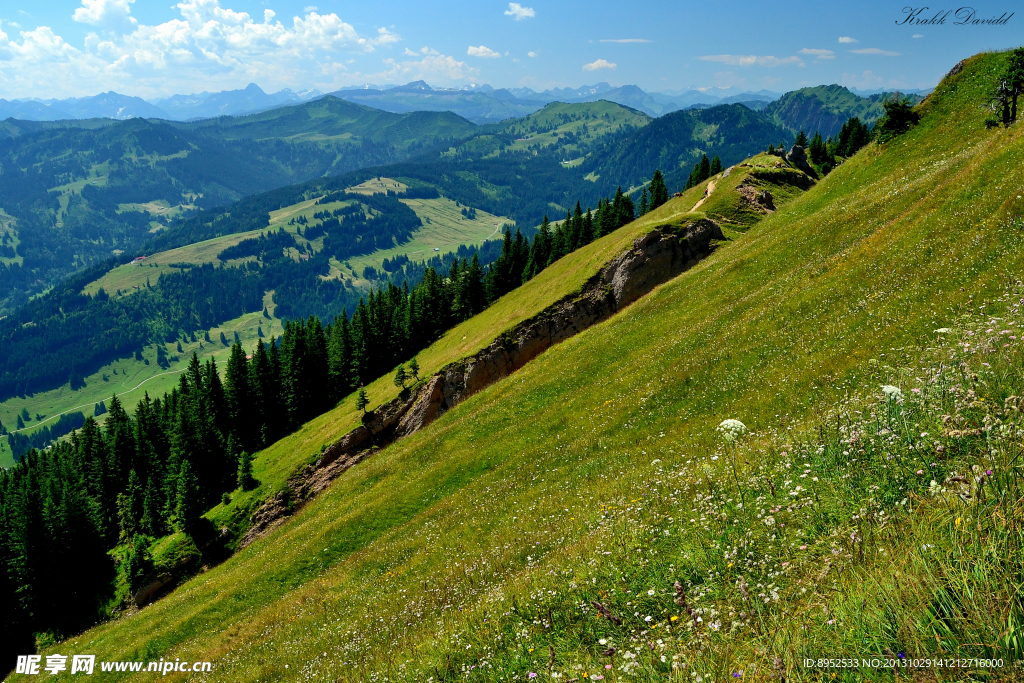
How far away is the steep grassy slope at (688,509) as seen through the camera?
6.43 meters

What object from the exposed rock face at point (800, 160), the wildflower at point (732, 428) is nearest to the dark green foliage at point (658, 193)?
the exposed rock face at point (800, 160)

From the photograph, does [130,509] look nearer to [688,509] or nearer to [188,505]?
[188,505]

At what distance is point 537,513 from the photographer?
2003 centimetres

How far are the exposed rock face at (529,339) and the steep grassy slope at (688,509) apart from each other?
426 inches

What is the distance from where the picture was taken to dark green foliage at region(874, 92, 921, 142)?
185 ft

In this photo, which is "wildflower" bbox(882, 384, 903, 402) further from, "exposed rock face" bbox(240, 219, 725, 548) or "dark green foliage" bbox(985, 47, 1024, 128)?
"dark green foliage" bbox(985, 47, 1024, 128)

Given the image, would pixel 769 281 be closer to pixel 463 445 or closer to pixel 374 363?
pixel 463 445

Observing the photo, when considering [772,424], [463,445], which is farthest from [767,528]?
[463,445]

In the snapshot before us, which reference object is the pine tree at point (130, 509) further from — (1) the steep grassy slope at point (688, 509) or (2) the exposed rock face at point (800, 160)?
(2) the exposed rock face at point (800, 160)

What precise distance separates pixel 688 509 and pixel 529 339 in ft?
165

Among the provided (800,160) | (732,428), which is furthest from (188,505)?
(800,160)

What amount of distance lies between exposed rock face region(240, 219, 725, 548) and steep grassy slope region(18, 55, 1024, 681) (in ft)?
35.5

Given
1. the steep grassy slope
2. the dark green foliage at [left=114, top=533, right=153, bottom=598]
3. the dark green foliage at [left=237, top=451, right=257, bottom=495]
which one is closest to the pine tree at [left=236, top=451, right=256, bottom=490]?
the dark green foliage at [left=237, top=451, right=257, bottom=495]

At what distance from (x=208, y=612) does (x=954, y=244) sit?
49.7 metres
